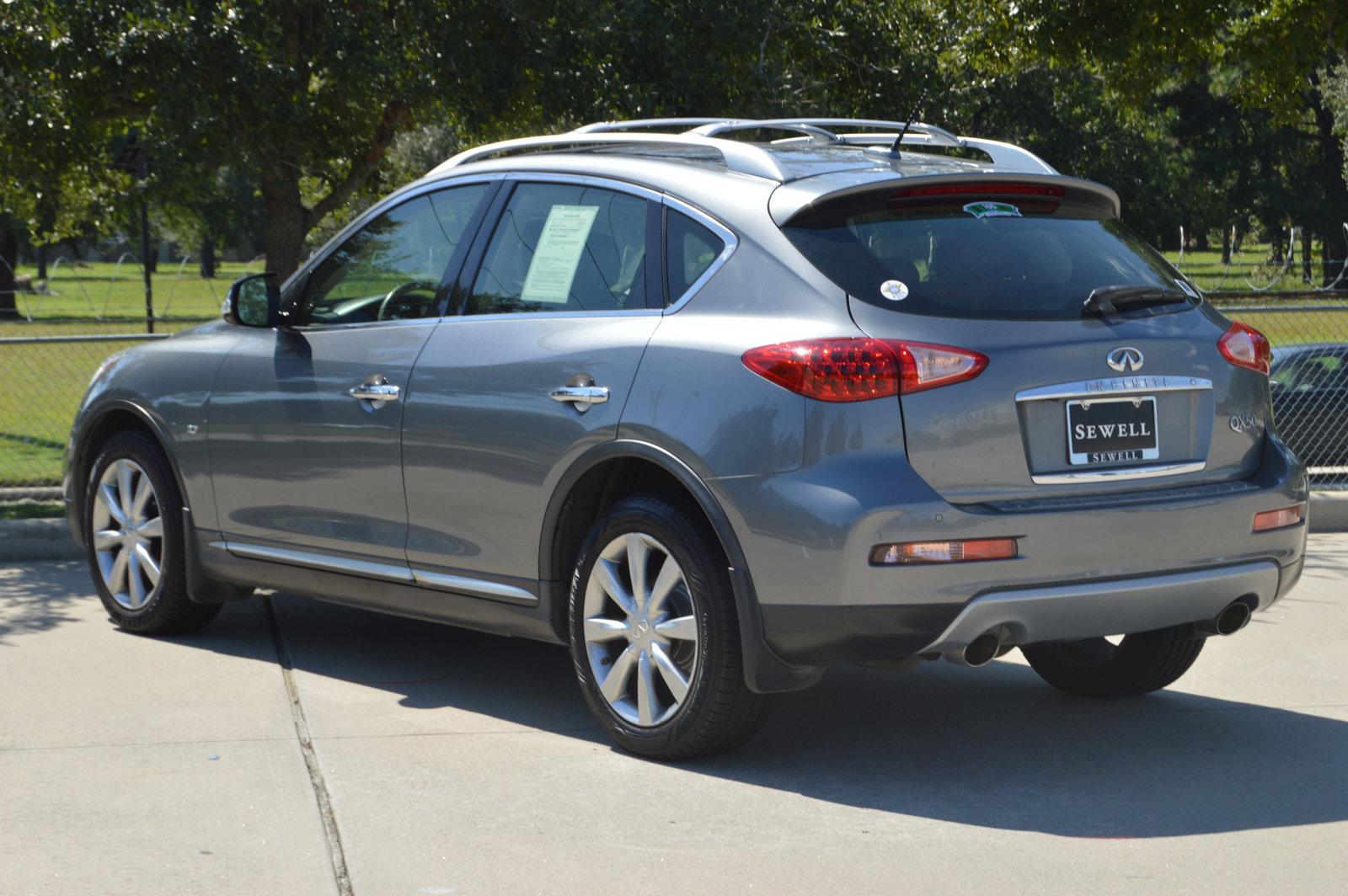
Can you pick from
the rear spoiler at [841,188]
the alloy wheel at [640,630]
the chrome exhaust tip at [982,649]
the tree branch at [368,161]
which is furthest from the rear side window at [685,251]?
the tree branch at [368,161]

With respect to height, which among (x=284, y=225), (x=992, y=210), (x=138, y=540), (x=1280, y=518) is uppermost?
(x=992, y=210)

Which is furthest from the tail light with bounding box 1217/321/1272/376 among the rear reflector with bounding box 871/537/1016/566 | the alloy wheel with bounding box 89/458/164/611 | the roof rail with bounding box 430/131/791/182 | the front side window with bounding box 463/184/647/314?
the alloy wheel with bounding box 89/458/164/611

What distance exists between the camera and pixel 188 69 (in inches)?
404

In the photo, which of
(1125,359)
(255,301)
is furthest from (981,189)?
(255,301)

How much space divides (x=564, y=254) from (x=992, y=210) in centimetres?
138

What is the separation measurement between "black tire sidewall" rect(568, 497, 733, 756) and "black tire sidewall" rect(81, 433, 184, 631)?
2.22 m

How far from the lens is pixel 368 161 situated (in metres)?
12.6

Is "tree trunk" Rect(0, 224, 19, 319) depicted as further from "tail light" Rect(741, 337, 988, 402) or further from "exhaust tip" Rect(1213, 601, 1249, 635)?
"exhaust tip" Rect(1213, 601, 1249, 635)

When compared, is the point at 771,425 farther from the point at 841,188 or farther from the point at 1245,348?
the point at 1245,348

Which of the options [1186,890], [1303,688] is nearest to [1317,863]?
[1186,890]

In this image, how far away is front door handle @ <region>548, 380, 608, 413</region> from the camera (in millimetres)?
5320

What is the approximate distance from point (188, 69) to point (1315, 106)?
179 ft

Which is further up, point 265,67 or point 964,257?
point 265,67

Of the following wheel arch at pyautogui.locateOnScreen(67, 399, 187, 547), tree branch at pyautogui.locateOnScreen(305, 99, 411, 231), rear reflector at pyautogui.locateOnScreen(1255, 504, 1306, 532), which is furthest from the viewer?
tree branch at pyautogui.locateOnScreen(305, 99, 411, 231)
